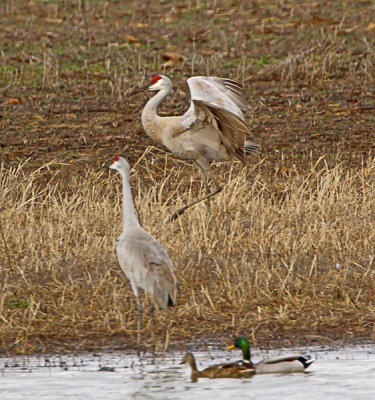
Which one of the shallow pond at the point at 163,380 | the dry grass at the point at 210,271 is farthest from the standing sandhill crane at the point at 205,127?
the shallow pond at the point at 163,380

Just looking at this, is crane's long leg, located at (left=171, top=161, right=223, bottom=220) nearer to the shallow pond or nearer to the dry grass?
the dry grass

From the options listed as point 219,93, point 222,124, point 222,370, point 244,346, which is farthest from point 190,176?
point 222,370

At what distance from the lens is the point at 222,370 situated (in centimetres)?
623

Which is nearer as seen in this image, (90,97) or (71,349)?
(71,349)

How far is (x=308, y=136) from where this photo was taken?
42.4 ft

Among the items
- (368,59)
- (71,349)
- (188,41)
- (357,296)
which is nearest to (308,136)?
(368,59)

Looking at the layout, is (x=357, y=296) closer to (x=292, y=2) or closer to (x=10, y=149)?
(x=10, y=149)

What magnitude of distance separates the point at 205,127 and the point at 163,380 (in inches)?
143

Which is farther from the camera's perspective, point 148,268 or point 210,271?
point 210,271

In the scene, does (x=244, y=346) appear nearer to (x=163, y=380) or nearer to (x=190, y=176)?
(x=163, y=380)

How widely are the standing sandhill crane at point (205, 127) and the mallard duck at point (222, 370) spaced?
9.40ft

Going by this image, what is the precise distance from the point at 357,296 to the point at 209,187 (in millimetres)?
3242

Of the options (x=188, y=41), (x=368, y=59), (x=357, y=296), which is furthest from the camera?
(x=188, y=41)

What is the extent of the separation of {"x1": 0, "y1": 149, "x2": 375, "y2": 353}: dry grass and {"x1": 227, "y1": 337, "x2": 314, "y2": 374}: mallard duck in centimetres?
44
